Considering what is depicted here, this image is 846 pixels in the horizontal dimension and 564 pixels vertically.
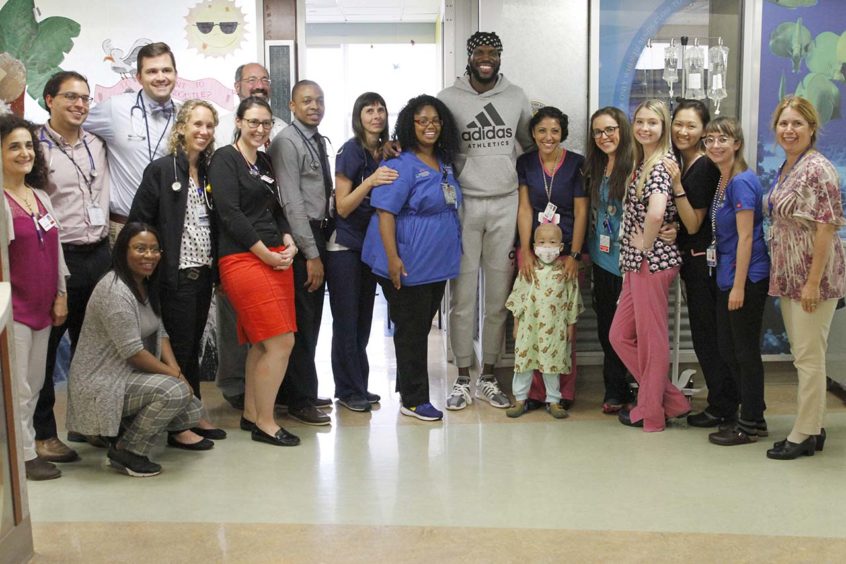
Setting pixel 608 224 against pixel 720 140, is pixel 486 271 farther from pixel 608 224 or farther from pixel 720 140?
pixel 720 140

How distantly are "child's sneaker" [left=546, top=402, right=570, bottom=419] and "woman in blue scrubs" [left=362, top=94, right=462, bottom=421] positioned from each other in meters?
0.55

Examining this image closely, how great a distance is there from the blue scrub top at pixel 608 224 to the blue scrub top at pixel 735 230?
52cm

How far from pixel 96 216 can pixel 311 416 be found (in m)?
1.34

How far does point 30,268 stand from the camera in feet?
11.1

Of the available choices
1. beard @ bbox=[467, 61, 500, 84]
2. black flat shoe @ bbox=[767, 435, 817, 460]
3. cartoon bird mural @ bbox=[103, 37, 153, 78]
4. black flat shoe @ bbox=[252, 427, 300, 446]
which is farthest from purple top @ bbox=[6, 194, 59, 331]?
black flat shoe @ bbox=[767, 435, 817, 460]

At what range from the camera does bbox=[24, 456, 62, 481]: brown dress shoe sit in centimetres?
353

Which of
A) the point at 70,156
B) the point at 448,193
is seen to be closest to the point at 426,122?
the point at 448,193

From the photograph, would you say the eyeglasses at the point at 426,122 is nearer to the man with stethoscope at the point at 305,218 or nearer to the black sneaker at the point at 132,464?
the man with stethoscope at the point at 305,218

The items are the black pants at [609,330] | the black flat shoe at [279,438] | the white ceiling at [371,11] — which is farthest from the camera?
the white ceiling at [371,11]

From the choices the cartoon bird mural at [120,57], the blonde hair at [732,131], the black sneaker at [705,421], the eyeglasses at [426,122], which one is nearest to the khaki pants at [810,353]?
the black sneaker at [705,421]

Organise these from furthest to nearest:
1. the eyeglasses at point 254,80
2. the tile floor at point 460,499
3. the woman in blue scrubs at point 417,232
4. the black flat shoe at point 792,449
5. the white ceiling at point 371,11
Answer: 1. the white ceiling at point 371,11
2. the eyeglasses at point 254,80
3. the woman in blue scrubs at point 417,232
4. the black flat shoe at point 792,449
5. the tile floor at point 460,499

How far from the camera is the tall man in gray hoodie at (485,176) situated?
4438 millimetres

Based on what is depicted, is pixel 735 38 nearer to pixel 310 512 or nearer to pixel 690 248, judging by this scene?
pixel 690 248

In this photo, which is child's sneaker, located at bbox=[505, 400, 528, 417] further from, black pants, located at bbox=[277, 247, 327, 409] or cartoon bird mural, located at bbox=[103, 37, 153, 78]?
cartoon bird mural, located at bbox=[103, 37, 153, 78]
